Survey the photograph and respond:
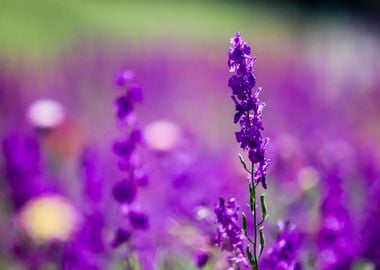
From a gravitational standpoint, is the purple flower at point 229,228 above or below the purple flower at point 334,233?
→ above

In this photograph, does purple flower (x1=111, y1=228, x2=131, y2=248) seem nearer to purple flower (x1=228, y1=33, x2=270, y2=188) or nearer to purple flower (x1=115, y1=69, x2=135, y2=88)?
purple flower (x1=115, y1=69, x2=135, y2=88)

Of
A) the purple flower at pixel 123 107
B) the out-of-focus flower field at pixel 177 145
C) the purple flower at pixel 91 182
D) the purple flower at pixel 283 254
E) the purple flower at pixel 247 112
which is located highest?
the purple flower at pixel 247 112

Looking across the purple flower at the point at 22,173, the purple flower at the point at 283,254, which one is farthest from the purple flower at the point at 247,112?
the purple flower at the point at 22,173

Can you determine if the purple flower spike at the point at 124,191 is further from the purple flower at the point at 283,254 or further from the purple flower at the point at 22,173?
the purple flower at the point at 22,173

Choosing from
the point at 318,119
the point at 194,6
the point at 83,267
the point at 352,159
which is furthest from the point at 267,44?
the point at 83,267

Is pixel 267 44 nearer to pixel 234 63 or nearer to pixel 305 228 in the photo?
pixel 305 228

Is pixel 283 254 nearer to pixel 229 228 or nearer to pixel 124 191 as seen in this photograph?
pixel 229 228

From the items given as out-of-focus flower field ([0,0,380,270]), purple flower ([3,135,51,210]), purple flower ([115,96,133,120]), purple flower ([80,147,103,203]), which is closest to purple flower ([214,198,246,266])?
out-of-focus flower field ([0,0,380,270])

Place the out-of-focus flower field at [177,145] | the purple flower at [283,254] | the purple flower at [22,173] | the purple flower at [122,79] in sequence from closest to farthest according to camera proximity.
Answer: the purple flower at [283,254], the purple flower at [122,79], the out-of-focus flower field at [177,145], the purple flower at [22,173]

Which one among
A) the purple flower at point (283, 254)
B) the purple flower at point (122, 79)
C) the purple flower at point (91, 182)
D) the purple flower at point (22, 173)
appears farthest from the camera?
the purple flower at point (22, 173)
